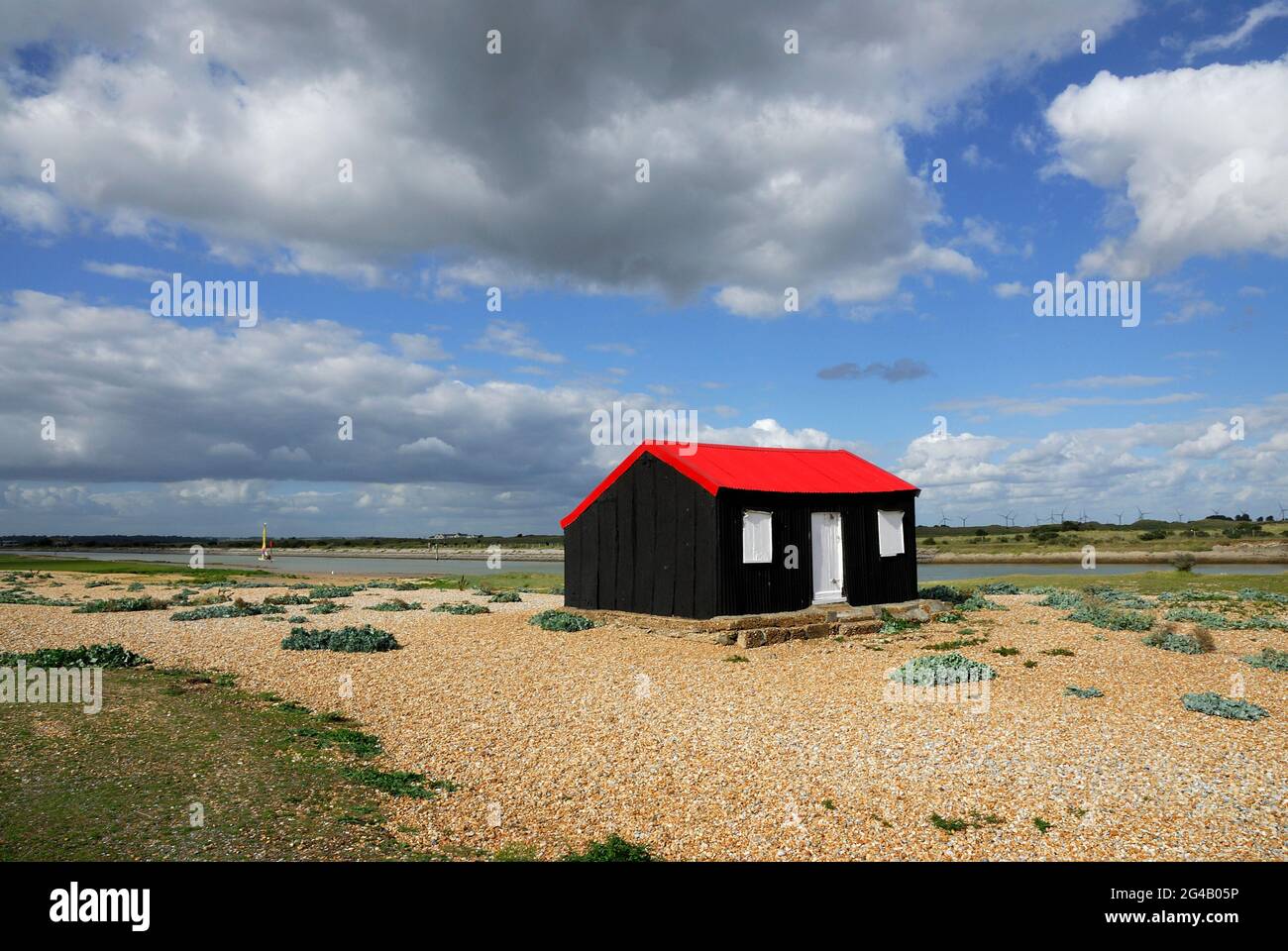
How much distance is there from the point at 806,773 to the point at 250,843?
6.54 metres

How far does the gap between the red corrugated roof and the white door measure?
932 mm

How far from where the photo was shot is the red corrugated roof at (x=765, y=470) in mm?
21469

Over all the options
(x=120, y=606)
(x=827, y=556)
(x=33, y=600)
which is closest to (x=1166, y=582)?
(x=827, y=556)

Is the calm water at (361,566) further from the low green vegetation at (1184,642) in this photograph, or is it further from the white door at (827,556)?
the low green vegetation at (1184,642)

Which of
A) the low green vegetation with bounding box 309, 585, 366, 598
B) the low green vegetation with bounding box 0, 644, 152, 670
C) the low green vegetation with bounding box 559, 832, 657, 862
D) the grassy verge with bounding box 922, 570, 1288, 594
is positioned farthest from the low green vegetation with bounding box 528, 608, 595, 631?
the grassy verge with bounding box 922, 570, 1288, 594

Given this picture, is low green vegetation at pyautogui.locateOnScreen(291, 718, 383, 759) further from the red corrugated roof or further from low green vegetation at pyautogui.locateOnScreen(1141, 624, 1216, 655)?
low green vegetation at pyautogui.locateOnScreen(1141, 624, 1216, 655)

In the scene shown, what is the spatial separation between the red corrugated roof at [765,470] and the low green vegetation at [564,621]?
3.07 m

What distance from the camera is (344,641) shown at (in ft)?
63.6

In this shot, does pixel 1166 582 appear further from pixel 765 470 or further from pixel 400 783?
pixel 400 783

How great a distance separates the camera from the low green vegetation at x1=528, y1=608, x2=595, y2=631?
22391 millimetres

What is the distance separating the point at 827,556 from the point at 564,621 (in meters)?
8.27

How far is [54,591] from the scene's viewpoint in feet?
125

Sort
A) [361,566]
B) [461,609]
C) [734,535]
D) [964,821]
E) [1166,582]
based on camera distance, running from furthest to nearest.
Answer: [361,566] → [1166,582] → [461,609] → [734,535] → [964,821]
